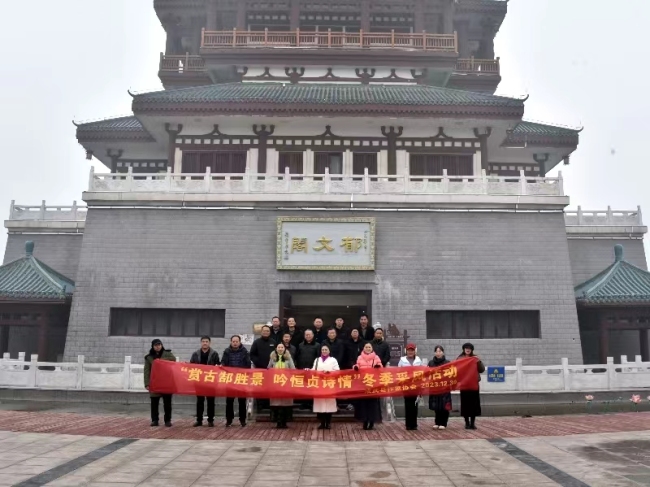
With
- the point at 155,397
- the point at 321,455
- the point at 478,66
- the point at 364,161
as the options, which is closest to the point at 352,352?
the point at 321,455

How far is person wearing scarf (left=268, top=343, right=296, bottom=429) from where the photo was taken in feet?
33.9

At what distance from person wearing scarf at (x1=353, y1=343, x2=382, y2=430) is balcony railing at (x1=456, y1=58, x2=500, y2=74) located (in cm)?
2064

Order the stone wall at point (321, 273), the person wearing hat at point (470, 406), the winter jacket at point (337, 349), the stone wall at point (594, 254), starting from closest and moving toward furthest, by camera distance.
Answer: the person wearing hat at point (470, 406) < the winter jacket at point (337, 349) < the stone wall at point (321, 273) < the stone wall at point (594, 254)

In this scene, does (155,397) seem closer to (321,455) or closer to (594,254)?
(321,455)

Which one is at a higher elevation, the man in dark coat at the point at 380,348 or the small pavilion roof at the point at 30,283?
the small pavilion roof at the point at 30,283

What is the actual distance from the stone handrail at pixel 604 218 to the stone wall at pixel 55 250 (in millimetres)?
19154

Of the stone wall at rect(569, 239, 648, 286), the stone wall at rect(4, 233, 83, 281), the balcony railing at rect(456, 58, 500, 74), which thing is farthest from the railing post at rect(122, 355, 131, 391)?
the balcony railing at rect(456, 58, 500, 74)

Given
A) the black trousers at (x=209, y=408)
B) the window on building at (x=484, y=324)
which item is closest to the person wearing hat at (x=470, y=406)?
the black trousers at (x=209, y=408)

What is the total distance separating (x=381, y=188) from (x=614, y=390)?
879 cm

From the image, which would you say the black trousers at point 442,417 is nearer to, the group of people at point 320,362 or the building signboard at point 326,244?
the group of people at point 320,362

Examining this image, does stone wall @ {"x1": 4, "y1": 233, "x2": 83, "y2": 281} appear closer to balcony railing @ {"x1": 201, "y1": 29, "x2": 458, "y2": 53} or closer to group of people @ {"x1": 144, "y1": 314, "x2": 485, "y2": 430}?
balcony railing @ {"x1": 201, "y1": 29, "x2": 458, "y2": 53}

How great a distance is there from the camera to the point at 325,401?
10.2 metres

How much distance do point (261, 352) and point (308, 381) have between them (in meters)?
1.15

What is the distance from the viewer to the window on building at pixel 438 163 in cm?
2169
